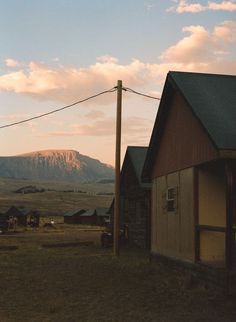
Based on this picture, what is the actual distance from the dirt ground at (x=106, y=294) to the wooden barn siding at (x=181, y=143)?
11.1ft

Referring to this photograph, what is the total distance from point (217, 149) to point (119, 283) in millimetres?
5288

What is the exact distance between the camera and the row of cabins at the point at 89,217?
72312 mm

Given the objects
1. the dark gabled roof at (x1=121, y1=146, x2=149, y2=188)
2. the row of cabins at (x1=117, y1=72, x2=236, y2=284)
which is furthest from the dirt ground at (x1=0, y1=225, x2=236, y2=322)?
the dark gabled roof at (x1=121, y1=146, x2=149, y2=188)

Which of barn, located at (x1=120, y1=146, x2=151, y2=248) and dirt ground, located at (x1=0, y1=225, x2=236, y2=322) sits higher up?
barn, located at (x1=120, y1=146, x2=151, y2=248)

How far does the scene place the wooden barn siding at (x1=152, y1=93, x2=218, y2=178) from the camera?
525 inches

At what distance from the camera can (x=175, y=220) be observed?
16047 mm

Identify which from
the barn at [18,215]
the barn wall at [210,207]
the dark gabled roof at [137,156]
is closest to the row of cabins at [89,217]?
the barn at [18,215]

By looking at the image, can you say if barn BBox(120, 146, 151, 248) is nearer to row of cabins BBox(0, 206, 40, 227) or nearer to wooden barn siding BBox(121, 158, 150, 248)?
wooden barn siding BBox(121, 158, 150, 248)

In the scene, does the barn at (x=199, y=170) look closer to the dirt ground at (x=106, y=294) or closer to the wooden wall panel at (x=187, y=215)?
the wooden wall panel at (x=187, y=215)

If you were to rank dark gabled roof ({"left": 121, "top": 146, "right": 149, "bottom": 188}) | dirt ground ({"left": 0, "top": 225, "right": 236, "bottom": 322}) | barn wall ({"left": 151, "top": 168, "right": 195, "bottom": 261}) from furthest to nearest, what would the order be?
dark gabled roof ({"left": 121, "top": 146, "right": 149, "bottom": 188})
barn wall ({"left": 151, "top": 168, "right": 195, "bottom": 261})
dirt ground ({"left": 0, "top": 225, "right": 236, "bottom": 322})

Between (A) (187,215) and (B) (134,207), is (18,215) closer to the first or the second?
(B) (134,207)

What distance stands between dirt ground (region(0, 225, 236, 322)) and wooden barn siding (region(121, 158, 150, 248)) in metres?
8.34

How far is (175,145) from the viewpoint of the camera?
16.2m

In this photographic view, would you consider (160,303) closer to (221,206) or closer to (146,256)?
(221,206)
